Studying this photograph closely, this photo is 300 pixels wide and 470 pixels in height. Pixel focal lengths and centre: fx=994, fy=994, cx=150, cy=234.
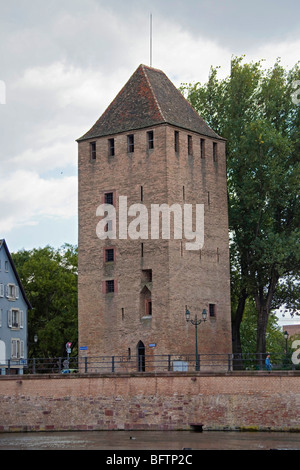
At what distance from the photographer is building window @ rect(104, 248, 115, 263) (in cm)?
5453

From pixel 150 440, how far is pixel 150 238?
18128 mm

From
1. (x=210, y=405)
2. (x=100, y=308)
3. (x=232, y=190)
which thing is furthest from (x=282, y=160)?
(x=210, y=405)

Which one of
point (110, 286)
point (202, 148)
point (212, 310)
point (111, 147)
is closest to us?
point (110, 286)

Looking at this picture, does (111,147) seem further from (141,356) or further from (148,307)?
(141,356)

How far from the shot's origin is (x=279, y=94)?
191 ft

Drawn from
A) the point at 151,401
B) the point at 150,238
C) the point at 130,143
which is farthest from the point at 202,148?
the point at 151,401

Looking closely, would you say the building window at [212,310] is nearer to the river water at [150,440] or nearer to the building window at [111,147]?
the building window at [111,147]

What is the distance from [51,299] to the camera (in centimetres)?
7806

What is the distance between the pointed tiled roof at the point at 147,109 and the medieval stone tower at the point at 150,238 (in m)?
0.09

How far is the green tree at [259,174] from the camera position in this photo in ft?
182

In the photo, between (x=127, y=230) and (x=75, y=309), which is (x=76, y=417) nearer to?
(x=127, y=230)

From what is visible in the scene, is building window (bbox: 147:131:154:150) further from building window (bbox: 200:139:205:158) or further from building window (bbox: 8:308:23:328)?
building window (bbox: 8:308:23:328)
